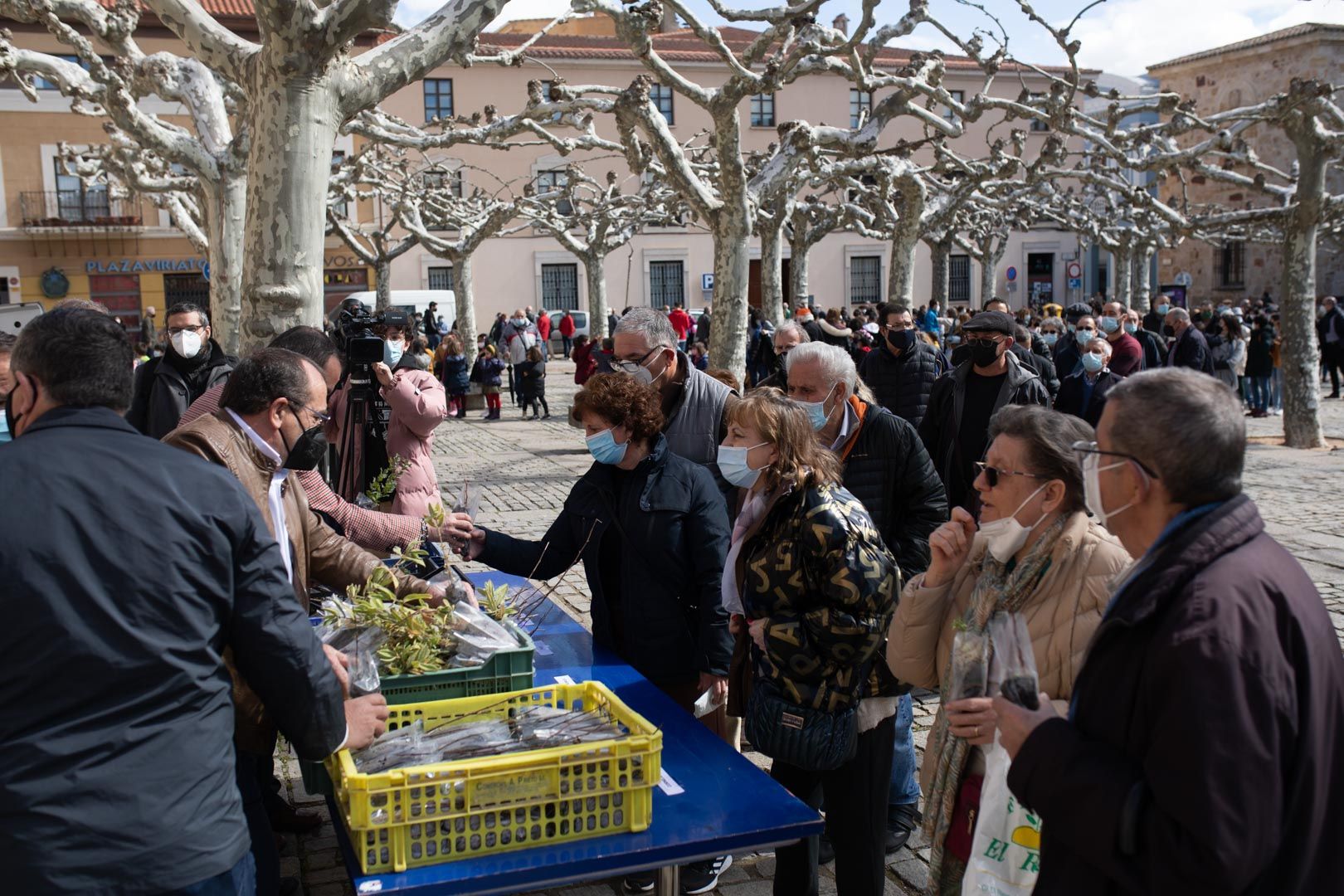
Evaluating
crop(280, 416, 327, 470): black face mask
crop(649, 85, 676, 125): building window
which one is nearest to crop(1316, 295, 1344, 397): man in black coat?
crop(280, 416, 327, 470): black face mask

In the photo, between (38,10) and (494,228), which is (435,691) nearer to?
(38,10)

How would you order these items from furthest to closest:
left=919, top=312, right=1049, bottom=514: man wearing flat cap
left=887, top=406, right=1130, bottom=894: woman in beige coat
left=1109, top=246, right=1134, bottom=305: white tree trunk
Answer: left=1109, top=246, right=1134, bottom=305: white tree trunk < left=919, top=312, right=1049, bottom=514: man wearing flat cap < left=887, top=406, right=1130, bottom=894: woman in beige coat

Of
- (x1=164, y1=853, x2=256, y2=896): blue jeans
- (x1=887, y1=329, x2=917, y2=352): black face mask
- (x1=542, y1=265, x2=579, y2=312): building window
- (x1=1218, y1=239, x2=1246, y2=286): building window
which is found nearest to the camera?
(x1=164, y1=853, x2=256, y2=896): blue jeans

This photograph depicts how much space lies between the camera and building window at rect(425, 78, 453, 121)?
49.0m

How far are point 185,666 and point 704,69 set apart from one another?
5105 cm

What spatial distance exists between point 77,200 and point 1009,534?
152 feet

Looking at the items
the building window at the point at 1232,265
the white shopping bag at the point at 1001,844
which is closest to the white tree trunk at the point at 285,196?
the white shopping bag at the point at 1001,844

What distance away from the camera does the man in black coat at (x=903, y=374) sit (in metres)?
8.60

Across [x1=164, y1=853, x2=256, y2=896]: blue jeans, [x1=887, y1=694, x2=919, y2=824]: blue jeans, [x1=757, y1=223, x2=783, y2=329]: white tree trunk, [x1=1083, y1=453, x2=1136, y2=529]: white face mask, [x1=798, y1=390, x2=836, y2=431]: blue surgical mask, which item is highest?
[x1=757, y1=223, x2=783, y2=329]: white tree trunk

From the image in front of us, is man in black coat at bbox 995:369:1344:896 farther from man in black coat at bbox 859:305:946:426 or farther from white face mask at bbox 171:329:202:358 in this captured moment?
man in black coat at bbox 859:305:946:426

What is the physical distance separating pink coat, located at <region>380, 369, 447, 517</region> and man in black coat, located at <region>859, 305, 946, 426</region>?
11.1 feet

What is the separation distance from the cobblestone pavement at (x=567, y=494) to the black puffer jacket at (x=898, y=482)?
0.96m

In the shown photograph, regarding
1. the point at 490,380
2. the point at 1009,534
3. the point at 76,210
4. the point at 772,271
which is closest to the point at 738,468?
the point at 1009,534

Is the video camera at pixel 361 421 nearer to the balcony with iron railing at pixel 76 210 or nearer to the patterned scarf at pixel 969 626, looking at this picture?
the patterned scarf at pixel 969 626
